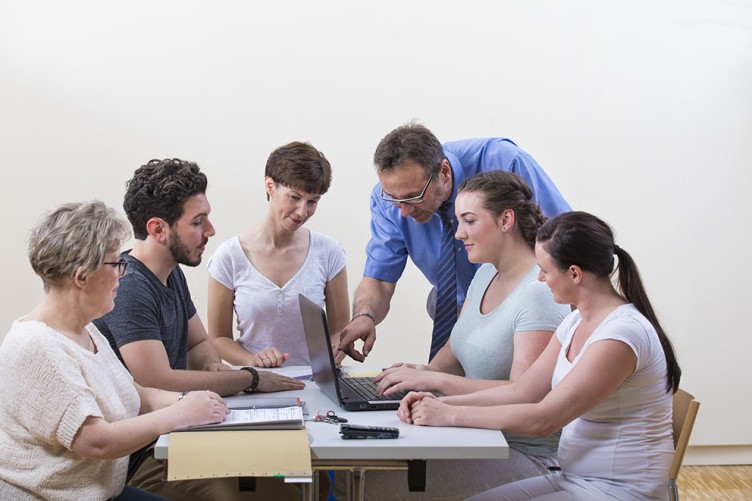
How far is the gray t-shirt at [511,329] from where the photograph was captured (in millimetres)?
2297

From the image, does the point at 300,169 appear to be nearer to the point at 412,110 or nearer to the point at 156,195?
the point at 156,195

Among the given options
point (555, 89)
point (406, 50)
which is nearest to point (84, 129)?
point (406, 50)

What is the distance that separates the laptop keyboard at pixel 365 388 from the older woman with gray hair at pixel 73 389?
44 cm

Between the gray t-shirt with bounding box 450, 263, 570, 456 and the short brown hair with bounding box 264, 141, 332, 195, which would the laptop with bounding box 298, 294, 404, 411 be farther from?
the short brown hair with bounding box 264, 141, 332, 195

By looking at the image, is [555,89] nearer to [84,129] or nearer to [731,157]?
[731,157]

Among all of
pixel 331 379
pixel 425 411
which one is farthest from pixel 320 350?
pixel 425 411

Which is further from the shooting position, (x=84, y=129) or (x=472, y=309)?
(x=84, y=129)

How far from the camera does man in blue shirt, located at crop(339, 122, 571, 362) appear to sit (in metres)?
2.80

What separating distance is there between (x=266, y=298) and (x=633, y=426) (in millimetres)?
1396

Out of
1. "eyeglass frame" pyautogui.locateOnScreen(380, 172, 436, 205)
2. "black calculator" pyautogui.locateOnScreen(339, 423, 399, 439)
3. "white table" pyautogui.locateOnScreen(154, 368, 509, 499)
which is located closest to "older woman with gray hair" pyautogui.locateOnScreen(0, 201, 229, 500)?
"white table" pyautogui.locateOnScreen(154, 368, 509, 499)

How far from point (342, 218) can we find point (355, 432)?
2461 mm

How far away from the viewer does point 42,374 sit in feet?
5.77

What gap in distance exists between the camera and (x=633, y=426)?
1982 mm

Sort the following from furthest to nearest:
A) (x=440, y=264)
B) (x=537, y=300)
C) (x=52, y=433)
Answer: (x=440, y=264) < (x=537, y=300) < (x=52, y=433)
